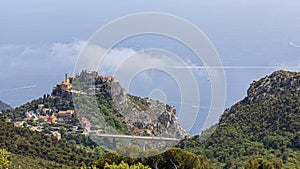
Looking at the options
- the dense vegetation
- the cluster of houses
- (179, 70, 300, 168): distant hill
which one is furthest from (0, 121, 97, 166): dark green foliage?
(179, 70, 300, 168): distant hill

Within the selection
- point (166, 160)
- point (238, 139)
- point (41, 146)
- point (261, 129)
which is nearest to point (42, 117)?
point (41, 146)

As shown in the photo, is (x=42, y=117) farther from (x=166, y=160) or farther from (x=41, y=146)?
(x=166, y=160)

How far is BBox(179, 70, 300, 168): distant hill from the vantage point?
67.0ft

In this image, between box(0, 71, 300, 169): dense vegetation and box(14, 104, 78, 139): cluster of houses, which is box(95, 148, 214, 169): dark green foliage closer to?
box(0, 71, 300, 169): dense vegetation

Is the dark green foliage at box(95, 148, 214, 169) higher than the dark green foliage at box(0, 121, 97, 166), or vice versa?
the dark green foliage at box(0, 121, 97, 166)

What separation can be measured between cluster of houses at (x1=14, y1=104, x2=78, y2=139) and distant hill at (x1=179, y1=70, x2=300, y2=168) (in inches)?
376

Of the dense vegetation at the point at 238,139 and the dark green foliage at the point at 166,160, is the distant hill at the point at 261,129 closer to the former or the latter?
the dense vegetation at the point at 238,139

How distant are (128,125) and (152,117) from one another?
1.19 metres

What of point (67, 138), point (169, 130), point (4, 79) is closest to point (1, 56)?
point (4, 79)

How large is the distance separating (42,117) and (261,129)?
14.5 m

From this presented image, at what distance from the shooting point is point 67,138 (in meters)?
27.2

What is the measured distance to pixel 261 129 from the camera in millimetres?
22828

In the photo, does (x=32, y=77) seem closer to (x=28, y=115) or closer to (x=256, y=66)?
(x=256, y=66)

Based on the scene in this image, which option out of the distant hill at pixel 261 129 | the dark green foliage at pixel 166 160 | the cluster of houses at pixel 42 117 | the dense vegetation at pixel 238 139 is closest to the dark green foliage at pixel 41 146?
the dense vegetation at pixel 238 139
